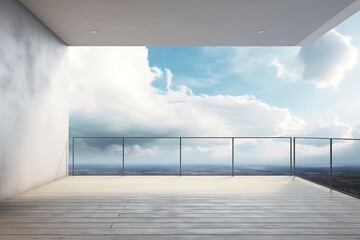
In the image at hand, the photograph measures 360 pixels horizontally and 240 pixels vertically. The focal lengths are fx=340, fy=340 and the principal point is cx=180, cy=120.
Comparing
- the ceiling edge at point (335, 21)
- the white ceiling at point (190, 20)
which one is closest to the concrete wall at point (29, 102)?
the white ceiling at point (190, 20)

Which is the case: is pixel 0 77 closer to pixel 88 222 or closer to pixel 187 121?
pixel 88 222

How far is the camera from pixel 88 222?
3.08 metres

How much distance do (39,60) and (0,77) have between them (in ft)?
4.19

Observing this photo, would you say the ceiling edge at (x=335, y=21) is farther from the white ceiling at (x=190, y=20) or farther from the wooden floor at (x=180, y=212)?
the wooden floor at (x=180, y=212)

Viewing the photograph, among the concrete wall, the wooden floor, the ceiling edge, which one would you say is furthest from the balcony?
the ceiling edge

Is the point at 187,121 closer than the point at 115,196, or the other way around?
the point at 115,196

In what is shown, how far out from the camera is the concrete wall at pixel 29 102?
4.23 metres

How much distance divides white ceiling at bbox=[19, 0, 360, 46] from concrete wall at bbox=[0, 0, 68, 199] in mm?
330

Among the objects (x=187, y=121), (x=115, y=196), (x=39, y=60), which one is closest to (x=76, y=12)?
(x=39, y=60)

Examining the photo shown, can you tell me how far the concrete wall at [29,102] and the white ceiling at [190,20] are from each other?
1.08 ft

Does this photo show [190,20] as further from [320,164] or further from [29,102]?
[320,164]

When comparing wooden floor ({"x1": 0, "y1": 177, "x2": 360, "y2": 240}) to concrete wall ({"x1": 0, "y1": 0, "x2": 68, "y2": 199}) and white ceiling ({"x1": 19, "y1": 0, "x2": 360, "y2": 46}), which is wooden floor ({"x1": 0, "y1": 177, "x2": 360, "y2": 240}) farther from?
white ceiling ({"x1": 19, "y1": 0, "x2": 360, "y2": 46})

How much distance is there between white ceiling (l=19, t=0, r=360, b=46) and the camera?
14.8 ft

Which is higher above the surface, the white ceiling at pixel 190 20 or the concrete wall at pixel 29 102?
the white ceiling at pixel 190 20
